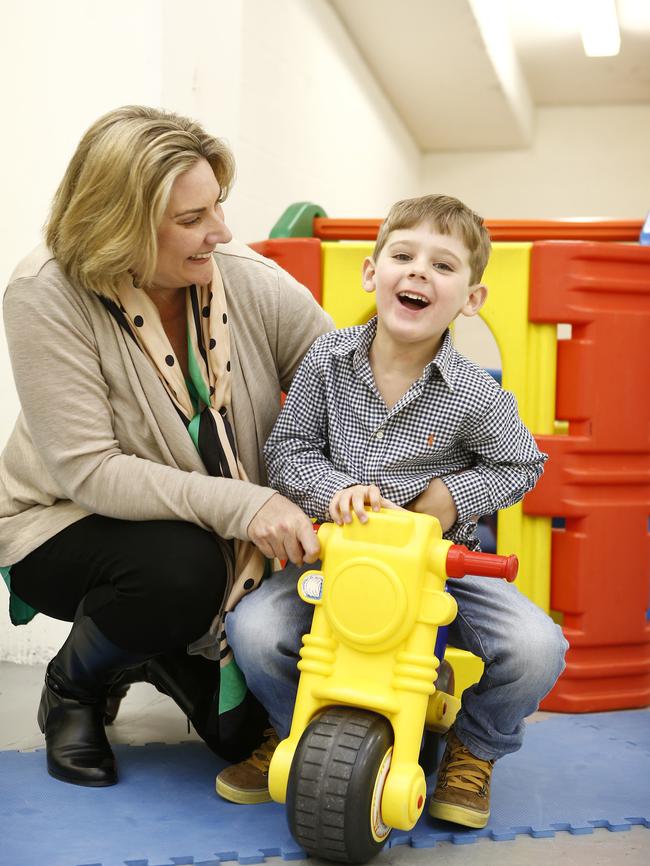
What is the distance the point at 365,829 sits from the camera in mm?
1301

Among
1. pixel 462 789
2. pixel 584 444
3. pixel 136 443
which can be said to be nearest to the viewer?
pixel 462 789

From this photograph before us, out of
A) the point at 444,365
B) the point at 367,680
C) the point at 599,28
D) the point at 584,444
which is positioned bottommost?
the point at 367,680

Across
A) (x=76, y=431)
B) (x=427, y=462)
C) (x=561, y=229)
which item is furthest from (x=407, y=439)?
(x=561, y=229)

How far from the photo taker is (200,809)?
154 centimetres

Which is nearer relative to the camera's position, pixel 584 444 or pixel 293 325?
pixel 293 325

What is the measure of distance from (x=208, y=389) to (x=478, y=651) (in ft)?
1.99

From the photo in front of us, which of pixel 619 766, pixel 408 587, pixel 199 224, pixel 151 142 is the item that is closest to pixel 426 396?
pixel 408 587

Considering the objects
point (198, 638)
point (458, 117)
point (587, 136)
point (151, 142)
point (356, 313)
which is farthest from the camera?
point (587, 136)

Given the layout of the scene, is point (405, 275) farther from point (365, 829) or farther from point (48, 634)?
point (48, 634)

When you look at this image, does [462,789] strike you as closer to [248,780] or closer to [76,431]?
[248,780]

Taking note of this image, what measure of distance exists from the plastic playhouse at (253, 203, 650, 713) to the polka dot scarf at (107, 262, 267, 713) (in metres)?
0.60

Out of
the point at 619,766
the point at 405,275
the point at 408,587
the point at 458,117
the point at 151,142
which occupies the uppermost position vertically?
the point at 458,117

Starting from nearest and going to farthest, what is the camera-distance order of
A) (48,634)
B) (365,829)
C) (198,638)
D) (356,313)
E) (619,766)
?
(365,829) → (198,638) → (619,766) → (356,313) → (48,634)

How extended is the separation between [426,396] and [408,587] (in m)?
0.36
